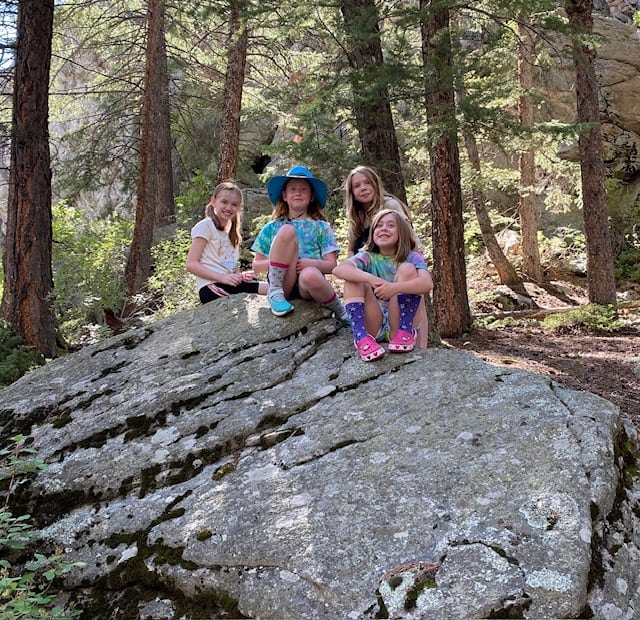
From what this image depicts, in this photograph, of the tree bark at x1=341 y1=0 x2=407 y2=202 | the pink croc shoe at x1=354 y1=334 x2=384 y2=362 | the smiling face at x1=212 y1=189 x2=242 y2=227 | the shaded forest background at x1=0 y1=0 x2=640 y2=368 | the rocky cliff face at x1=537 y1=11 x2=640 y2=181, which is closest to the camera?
the pink croc shoe at x1=354 y1=334 x2=384 y2=362

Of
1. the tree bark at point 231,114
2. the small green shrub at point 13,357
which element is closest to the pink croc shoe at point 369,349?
the small green shrub at point 13,357

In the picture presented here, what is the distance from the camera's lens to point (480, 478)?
2.43 metres

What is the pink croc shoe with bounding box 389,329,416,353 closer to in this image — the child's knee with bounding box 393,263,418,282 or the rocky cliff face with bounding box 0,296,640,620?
the rocky cliff face with bounding box 0,296,640,620

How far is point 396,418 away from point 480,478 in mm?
616

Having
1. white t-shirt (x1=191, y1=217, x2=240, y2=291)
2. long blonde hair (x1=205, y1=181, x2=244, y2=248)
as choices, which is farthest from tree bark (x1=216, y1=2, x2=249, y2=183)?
white t-shirt (x1=191, y1=217, x2=240, y2=291)

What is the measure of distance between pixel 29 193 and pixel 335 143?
181 inches

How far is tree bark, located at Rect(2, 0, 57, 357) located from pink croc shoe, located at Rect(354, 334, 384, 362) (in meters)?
6.60

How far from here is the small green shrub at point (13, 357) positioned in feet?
24.4

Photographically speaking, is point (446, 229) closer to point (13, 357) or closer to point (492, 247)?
point (492, 247)

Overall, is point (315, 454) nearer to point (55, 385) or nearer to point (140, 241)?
point (55, 385)

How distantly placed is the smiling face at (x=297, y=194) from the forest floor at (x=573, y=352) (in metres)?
3.15

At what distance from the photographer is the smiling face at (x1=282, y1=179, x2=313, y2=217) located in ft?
14.6

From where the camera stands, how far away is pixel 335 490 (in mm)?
2514

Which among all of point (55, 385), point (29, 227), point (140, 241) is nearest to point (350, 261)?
point (55, 385)
